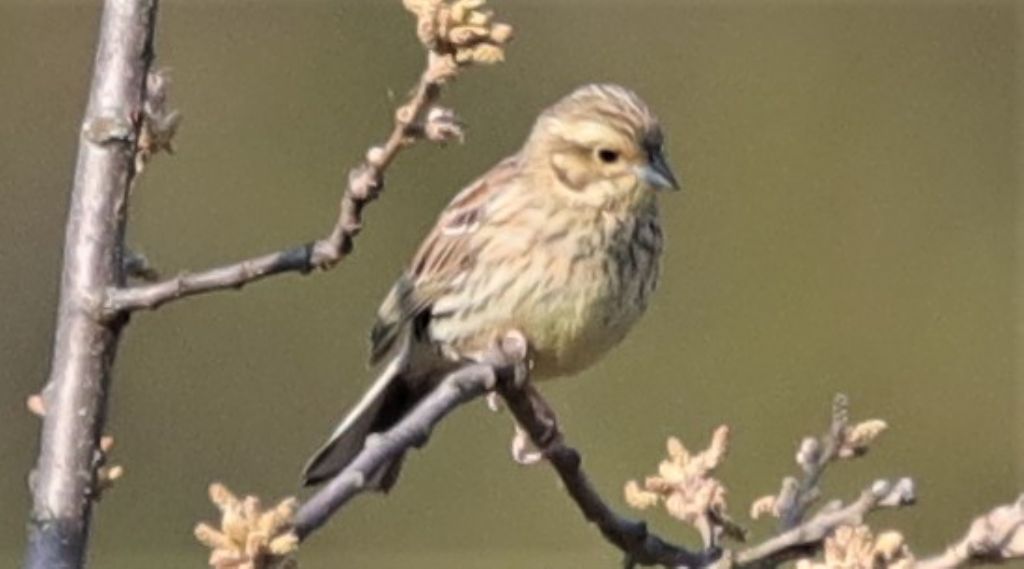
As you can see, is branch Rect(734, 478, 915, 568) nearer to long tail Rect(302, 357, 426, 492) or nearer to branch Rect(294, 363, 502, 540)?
branch Rect(294, 363, 502, 540)

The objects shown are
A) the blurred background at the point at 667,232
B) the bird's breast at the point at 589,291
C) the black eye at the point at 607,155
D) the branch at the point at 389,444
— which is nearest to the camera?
the branch at the point at 389,444

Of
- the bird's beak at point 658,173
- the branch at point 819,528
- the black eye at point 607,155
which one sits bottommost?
the branch at point 819,528

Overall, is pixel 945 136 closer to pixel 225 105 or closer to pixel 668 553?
pixel 225 105

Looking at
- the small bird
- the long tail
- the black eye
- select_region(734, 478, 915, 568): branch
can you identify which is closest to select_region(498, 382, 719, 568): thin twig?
select_region(734, 478, 915, 568): branch

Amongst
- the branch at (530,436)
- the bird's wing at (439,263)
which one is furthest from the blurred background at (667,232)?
the branch at (530,436)

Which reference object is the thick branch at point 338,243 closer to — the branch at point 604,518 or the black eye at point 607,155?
the branch at point 604,518

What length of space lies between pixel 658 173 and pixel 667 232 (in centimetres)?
368

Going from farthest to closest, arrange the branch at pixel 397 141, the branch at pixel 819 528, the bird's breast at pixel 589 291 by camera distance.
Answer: the bird's breast at pixel 589 291, the branch at pixel 819 528, the branch at pixel 397 141

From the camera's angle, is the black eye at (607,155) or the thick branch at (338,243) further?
the black eye at (607,155)

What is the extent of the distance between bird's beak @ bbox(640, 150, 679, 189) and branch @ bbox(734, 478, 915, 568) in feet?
4.75

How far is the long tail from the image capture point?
3.96 metres

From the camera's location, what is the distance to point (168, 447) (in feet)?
25.0

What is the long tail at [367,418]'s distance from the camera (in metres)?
3.96

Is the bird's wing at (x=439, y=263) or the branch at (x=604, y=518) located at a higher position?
the bird's wing at (x=439, y=263)
